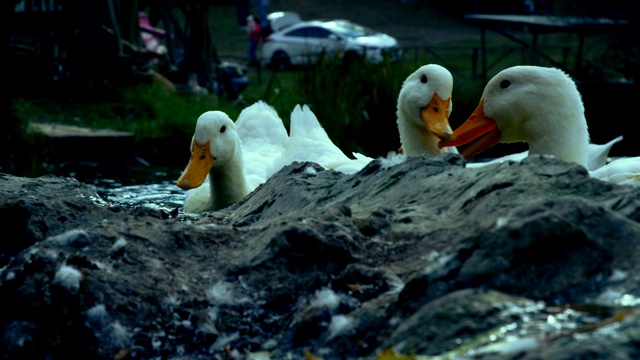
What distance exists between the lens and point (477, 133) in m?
7.09

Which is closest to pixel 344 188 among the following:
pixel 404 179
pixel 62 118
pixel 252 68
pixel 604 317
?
pixel 404 179

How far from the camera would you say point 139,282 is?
11.8 ft

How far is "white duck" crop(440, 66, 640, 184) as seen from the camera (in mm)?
6539

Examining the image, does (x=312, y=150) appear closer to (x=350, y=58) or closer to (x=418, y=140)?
(x=418, y=140)

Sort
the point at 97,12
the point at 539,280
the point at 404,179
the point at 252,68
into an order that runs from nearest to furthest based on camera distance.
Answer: the point at 539,280 < the point at 404,179 < the point at 97,12 < the point at 252,68

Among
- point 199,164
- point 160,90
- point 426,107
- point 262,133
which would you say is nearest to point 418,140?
point 426,107

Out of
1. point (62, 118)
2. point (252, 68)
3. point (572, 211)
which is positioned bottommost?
point (252, 68)

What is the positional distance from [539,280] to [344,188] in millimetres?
1879

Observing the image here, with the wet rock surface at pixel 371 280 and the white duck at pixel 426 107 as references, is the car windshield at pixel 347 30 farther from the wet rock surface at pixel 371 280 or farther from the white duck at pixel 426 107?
the wet rock surface at pixel 371 280

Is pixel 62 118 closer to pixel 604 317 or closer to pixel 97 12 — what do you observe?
pixel 97 12

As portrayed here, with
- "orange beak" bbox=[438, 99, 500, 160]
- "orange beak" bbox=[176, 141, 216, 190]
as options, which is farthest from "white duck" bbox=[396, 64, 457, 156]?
"orange beak" bbox=[176, 141, 216, 190]

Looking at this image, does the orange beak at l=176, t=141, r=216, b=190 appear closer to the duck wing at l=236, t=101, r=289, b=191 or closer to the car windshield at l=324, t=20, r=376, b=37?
the duck wing at l=236, t=101, r=289, b=191

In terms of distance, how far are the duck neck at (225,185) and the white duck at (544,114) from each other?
2025 millimetres

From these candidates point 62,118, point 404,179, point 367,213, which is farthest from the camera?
point 62,118
